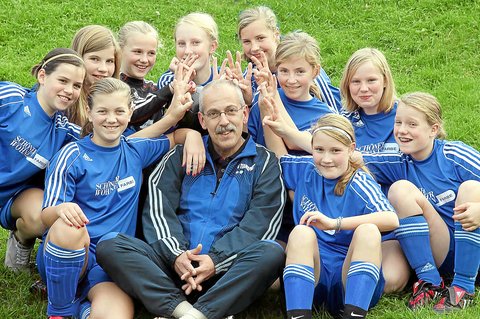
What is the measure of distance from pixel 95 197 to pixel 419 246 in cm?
213

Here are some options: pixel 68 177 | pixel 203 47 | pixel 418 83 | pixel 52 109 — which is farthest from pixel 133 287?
pixel 418 83

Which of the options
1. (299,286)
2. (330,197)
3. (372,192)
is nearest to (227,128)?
(330,197)

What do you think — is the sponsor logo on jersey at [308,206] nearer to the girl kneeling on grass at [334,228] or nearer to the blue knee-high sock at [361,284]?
the girl kneeling on grass at [334,228]

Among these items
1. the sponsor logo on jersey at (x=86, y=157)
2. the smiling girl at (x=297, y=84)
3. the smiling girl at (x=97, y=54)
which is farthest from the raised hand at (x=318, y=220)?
the smiling girl at (x=97, y=54)

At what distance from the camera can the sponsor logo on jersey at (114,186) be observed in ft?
17.1

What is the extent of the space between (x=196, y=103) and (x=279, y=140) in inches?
26.2

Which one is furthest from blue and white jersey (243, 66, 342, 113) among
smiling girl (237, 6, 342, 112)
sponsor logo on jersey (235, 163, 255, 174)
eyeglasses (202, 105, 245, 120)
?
sponsor logo on jersey (235, 163, 255, 174)

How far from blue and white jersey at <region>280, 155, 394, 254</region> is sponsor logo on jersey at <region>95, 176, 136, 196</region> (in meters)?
1.05

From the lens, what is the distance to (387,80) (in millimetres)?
5922

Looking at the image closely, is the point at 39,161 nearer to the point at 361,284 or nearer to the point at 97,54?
the point at 97,54

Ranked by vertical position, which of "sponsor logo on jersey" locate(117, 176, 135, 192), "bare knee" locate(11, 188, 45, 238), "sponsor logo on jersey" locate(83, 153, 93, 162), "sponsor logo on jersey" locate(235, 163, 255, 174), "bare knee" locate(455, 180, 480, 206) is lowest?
"bare knee" locate(11, 188, 45, 238)

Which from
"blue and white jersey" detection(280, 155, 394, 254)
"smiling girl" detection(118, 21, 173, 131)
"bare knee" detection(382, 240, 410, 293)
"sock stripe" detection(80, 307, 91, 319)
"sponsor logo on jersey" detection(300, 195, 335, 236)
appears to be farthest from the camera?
"smiling girl" detection(118, 21, 173, 131)

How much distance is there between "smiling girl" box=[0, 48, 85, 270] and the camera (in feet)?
17.9

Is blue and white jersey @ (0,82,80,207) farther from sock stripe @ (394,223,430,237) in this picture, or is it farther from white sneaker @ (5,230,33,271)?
sock stripe @ (394,223,430,237)
